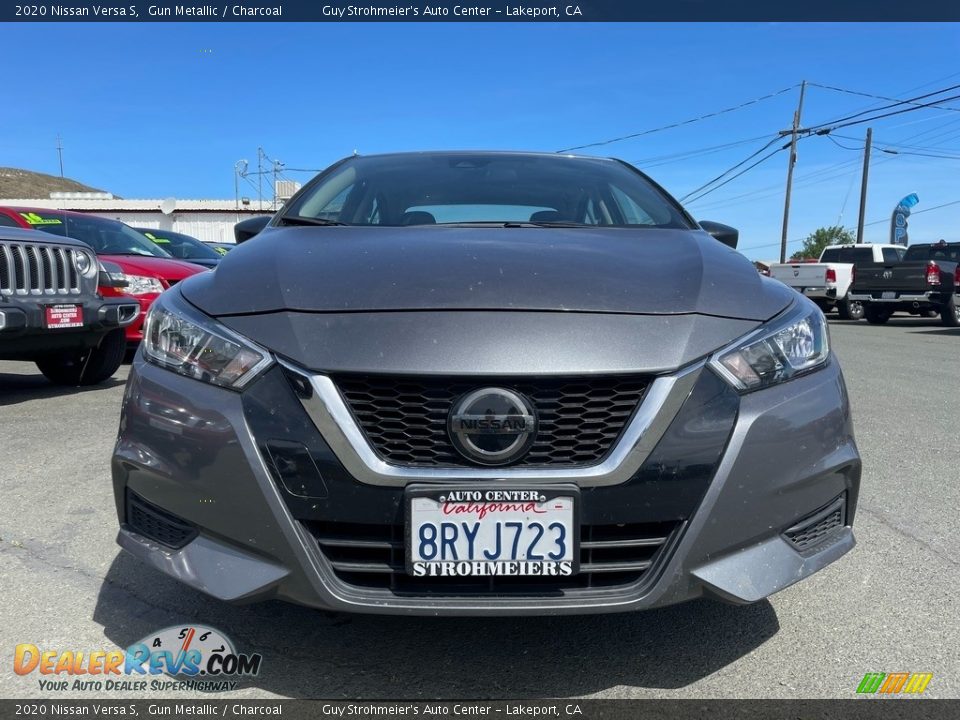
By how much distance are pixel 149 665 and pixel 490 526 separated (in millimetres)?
1030

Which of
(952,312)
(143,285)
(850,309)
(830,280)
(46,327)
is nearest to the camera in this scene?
(46,327)

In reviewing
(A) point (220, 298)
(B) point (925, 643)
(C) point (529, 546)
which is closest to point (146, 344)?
(A) point (220, 298)

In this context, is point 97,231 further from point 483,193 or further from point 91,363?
point 483,193

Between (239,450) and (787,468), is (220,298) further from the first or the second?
(787,468)

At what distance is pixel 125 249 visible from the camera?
805cm

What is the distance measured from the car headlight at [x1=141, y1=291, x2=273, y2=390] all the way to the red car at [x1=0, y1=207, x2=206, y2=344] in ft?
16.4

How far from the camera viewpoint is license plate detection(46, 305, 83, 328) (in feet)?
17.7

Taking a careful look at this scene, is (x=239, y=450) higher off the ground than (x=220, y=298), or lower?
lower

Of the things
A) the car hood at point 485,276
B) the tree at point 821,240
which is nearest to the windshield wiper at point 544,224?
the car hood at point 485,276

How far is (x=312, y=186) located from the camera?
322cm

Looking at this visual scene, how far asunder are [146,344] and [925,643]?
226 cm

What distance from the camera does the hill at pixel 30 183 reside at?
87.1 meters

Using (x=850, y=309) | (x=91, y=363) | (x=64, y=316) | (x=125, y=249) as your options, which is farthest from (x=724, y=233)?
(x=850, y=309)

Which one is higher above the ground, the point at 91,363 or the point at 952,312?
the point at 91,363
